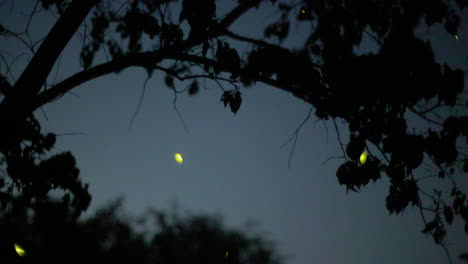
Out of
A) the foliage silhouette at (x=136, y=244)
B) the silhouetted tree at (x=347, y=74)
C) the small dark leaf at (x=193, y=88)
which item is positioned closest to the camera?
the silhouetted tree at (x=347, y=74)

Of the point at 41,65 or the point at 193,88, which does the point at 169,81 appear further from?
the point at 41,65

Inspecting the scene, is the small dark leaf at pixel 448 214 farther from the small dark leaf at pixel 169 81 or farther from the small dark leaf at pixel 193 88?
the small dark leaf at pixel 169 81

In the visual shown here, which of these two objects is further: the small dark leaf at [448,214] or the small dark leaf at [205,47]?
the small dark leaf at [205,47]

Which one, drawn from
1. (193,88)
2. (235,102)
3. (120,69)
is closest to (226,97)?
(235,102)

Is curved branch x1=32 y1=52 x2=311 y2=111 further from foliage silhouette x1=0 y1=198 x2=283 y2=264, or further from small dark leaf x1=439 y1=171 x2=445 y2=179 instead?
foliage silhouette x1=0 y1=198 x2=283 y2=264

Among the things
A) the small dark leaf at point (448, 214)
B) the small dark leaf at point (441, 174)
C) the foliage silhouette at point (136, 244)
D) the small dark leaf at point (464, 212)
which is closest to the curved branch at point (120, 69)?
the small dark leaf at point (441, 174)

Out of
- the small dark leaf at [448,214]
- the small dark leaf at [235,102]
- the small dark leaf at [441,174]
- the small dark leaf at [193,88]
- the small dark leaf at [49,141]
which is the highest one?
the small dark leaf at [193,88]

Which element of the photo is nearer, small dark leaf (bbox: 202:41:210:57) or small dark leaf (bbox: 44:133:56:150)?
small dark leaf (bbox: 44:133:56:150)

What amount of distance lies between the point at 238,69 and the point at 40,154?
182 cm

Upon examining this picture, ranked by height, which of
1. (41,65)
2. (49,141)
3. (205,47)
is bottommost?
(49,141)

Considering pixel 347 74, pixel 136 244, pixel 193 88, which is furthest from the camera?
pixel 136 244

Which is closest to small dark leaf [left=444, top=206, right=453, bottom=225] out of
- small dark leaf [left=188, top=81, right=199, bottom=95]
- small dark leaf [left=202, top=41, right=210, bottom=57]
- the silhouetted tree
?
the silhouetted tree

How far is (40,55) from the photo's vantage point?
2.32 metres

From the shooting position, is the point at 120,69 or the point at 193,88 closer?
the point at 120,69
